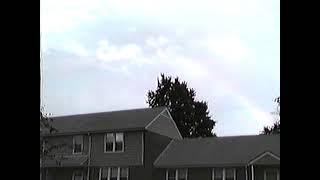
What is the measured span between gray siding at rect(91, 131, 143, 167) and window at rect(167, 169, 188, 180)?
1919 mm

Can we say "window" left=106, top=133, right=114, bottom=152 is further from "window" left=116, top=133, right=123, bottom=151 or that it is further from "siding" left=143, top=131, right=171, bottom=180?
"siding" left=143, top=131, right=171, bottom=180

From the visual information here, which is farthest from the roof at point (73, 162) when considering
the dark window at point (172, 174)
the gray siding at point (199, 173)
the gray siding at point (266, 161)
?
the gray siding at point (266, 161)

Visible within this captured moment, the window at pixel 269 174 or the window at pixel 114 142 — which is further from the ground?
the window at pixel 114 142

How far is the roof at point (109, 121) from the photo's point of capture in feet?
112

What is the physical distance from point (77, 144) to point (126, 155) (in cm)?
379

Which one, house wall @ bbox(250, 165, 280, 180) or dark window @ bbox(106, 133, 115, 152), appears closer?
house wall @ bbox(250, 165, 280, 180)

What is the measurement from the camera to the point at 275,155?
29016 mm

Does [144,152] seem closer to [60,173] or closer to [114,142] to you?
[114,142]

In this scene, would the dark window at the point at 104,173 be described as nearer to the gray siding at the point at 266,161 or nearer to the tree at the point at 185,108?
the gray siding at the point at 266,161

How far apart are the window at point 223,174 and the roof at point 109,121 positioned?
4.94 m

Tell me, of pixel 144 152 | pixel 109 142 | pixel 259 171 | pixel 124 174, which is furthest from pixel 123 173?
pixel 259 171

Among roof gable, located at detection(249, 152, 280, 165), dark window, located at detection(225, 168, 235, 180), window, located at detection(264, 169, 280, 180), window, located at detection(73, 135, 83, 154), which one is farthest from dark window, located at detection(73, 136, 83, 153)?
window, located at detection(264, 169, 280, 180)

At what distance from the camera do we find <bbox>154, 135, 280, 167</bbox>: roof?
31508 mm
